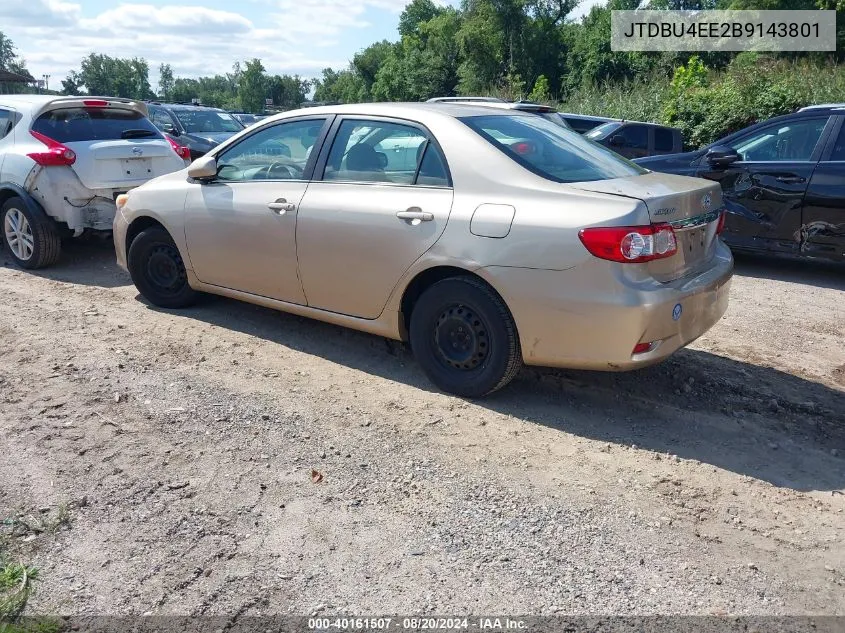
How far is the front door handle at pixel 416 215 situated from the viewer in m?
4.38

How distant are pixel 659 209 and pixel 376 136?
1.89 metres

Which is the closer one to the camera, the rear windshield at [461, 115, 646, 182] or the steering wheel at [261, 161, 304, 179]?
the rear windshield at [461, 115, 646, 182]

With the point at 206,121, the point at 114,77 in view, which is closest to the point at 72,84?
the point at 114,77

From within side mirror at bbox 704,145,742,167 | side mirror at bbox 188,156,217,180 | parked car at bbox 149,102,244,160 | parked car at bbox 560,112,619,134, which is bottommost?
side mirror at bbox 704,145,742,167

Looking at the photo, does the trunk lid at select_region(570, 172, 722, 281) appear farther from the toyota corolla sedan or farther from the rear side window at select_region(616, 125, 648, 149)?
the rear side window at select_region(616, 125, 648, 149)

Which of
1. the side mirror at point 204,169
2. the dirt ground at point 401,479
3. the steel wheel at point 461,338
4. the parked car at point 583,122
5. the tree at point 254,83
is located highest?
the tree at point 254,83

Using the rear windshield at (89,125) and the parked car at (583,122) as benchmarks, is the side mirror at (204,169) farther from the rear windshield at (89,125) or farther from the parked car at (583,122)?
the parked car at (583,122)

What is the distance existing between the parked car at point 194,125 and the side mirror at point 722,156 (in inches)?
411

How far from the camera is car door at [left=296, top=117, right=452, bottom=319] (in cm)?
446

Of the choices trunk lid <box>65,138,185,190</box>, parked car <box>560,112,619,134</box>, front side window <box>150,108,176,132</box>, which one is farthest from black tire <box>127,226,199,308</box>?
front side window <box>150,108,176,132</box>

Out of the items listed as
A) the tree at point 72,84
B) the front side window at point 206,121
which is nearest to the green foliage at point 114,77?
the tree at point 72,84

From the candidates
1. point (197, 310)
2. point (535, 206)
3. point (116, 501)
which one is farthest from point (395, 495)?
point (197, 310)

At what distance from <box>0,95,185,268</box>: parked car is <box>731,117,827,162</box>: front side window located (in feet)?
20.3

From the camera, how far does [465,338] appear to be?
174 inches
